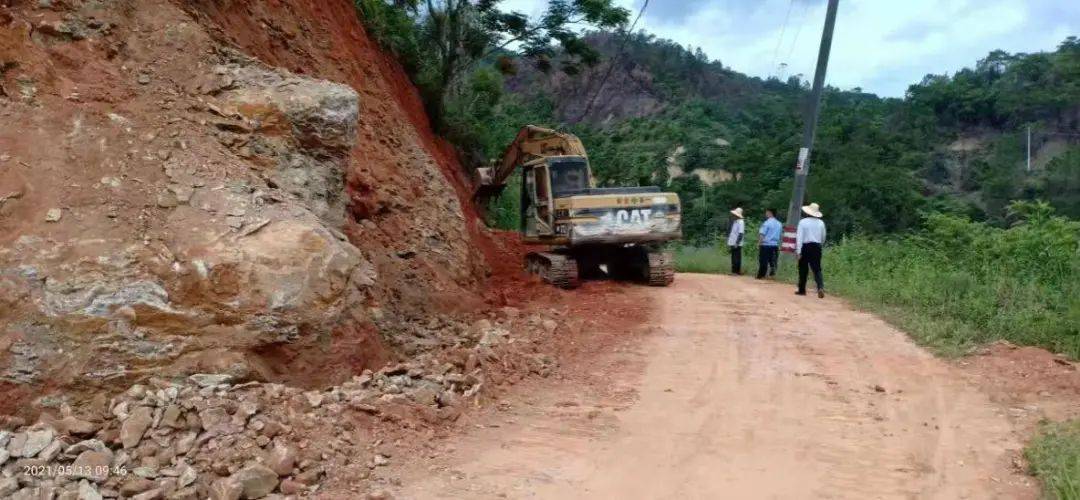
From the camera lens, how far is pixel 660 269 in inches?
607

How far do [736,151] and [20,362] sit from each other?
41652 millimetres

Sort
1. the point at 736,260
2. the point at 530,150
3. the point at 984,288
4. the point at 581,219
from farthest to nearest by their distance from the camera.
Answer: the point at 736,260, the point at 530,150, the point at 581,219, the point at 984,288

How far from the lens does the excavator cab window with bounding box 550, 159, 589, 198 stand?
51.1 feet

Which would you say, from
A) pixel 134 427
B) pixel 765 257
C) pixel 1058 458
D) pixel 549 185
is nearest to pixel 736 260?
pixel 765 257

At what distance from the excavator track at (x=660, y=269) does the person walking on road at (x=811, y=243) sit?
234 cm

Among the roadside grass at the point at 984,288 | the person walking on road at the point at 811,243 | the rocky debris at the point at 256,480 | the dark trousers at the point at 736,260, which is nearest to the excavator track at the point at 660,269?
the person walking on road at the point at 811,243

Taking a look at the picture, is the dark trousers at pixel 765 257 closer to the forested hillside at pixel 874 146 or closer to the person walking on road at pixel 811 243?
the person walking on road at pixel 811 243

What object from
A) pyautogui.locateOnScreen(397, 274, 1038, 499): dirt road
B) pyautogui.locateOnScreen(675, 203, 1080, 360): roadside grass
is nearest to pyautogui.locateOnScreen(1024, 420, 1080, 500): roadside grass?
pyautogui.locateOnScreen(397, 274, 1038, 499): dirt road

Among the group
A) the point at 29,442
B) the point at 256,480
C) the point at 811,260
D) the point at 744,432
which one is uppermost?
the point at 811,260

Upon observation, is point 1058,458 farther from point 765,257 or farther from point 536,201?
point 765,257

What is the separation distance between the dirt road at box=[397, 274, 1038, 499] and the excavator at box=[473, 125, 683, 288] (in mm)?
4720

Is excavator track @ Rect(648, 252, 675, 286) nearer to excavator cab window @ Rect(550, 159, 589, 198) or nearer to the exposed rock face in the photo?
excavator cab window @ Rect(550, 159, 589, 198)

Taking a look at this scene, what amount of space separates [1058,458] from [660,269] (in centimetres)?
988

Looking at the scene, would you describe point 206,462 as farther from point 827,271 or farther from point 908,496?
point 827,271
